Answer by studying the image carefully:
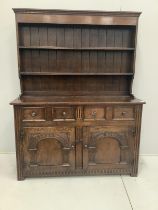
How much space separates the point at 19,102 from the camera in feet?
7.26

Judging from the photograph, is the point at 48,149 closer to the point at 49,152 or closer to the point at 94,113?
the point at 49,152

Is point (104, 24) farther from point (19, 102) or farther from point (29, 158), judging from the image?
point (29, 158)

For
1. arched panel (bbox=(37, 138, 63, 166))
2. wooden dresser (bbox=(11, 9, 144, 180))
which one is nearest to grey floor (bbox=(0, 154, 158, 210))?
wooden dresser (bbox=(11, 9, 144, 180))

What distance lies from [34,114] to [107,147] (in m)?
0.92

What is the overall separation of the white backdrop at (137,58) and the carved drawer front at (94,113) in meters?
0.85

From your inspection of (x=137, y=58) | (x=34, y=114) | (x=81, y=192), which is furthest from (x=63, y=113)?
(x=137, y=58)

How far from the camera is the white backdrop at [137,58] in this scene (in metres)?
2.65

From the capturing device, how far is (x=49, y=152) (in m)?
2.34

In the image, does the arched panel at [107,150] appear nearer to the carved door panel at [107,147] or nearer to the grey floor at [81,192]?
the carved door panel at [107,147]

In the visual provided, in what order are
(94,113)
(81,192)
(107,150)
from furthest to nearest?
1. (107,150)
2. (94,113)
3. (81,192)

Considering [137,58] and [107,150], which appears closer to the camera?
[107,150]

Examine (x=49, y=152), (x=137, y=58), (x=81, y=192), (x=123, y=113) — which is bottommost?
(x=81, y=192)

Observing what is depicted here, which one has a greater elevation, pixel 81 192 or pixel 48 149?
pixel 48 149
